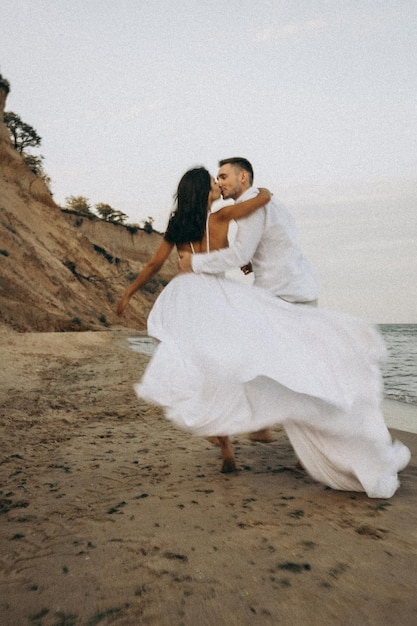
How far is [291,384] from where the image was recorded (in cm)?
267

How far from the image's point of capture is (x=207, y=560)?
78.4 inches

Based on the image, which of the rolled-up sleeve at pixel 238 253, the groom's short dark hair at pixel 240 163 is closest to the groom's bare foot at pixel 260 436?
the rolled-up sleeve at pixel 238 253

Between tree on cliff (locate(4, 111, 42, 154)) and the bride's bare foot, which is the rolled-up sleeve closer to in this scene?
the bride's bare foot

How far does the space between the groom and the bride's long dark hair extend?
135mm

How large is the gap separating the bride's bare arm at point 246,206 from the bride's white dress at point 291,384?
2.10ft

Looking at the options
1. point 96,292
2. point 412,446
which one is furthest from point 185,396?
point 96,292

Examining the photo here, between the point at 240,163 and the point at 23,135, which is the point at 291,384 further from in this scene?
A: the point at 23,135

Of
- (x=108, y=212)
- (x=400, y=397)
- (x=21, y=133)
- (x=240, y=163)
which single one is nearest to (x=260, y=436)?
(x=240, y=163)

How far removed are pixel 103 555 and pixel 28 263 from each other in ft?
69.2

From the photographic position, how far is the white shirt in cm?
327

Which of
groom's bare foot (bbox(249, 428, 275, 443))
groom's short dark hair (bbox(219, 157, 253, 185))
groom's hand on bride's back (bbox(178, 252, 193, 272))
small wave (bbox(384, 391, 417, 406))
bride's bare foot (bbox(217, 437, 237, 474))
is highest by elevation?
groom's short dark hair (bbox(219, 157, 253, 185))

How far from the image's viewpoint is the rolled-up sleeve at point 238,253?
3246mm

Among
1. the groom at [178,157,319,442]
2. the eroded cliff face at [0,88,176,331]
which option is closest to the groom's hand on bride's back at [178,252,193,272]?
the groom at [178,157,319,442]

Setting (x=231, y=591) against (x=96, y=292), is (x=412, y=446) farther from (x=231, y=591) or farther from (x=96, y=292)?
(x=96, y=292)
